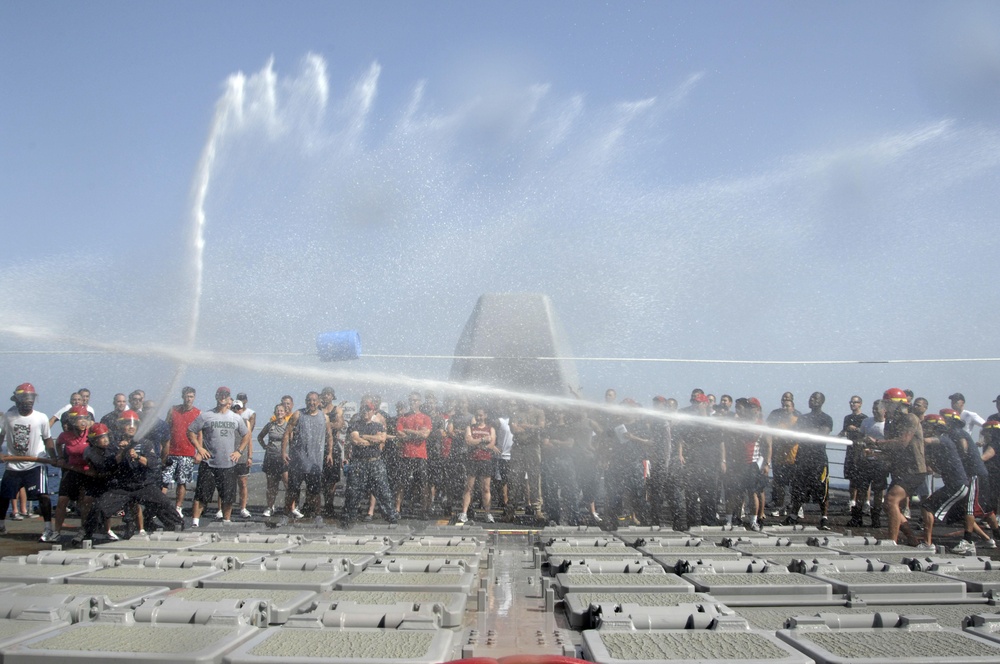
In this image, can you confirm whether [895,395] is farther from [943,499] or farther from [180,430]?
[180,430]

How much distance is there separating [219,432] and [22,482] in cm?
269

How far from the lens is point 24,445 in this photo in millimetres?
10914

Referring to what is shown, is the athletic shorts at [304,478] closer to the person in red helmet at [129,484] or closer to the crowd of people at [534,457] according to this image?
the crowd of people at [534,457]

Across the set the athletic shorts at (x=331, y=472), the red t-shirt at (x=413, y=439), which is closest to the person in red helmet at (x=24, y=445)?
the athletic shorts at (x=331, y=472)

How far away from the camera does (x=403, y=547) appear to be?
19.7 ft

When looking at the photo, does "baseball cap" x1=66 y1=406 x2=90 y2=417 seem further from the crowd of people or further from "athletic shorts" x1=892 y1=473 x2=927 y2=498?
"athletic shorts" x1=892 y1=473 x2=927 y2=498

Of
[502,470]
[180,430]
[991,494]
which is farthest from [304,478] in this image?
[991,494]

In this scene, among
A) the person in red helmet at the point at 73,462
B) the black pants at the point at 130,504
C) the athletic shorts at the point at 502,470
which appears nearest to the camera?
the black pants at the point at 130,504

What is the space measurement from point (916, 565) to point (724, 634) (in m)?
2.63

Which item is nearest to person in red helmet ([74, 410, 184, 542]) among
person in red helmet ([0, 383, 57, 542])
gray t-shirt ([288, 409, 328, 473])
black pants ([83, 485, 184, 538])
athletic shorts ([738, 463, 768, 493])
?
black pants ([83, 485, 184, 538])

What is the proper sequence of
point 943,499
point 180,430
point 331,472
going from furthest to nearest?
point 331,472
point 180,430
point 943,499

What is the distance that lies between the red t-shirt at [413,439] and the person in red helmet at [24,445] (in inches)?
186

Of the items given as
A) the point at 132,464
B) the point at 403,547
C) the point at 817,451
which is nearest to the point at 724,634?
the point at 403,547

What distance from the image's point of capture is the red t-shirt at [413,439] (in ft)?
38.8
